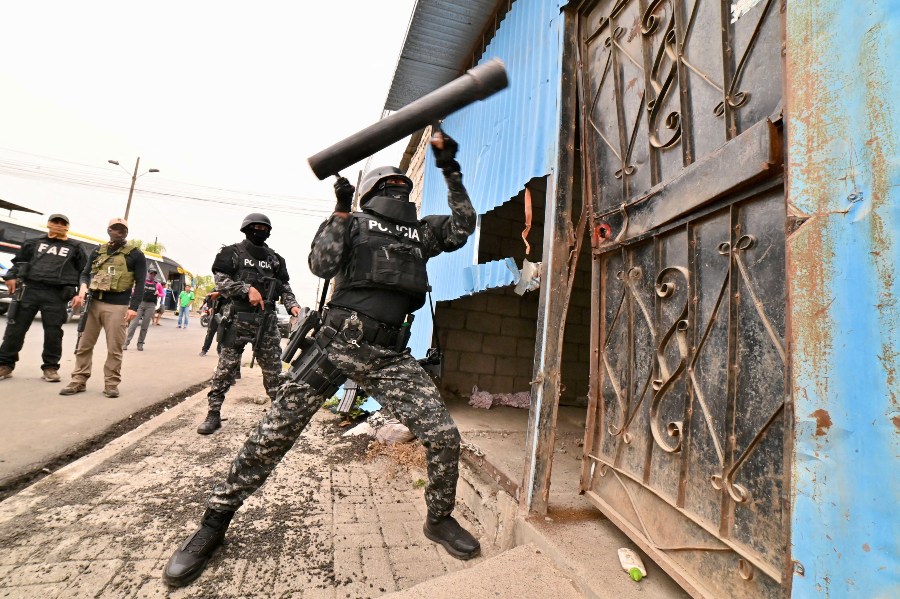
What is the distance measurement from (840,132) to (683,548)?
4.15 feet

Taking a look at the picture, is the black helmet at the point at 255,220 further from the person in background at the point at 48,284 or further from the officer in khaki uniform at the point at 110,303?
the person in background at the point at 48,284

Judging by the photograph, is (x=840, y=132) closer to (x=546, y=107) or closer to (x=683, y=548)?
(x=683, y=548)

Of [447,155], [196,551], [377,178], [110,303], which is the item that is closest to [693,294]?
[447,155]

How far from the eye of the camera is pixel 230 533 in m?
2.03

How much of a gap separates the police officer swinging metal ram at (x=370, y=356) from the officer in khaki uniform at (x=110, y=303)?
3385mm

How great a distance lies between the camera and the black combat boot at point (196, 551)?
1.62 m

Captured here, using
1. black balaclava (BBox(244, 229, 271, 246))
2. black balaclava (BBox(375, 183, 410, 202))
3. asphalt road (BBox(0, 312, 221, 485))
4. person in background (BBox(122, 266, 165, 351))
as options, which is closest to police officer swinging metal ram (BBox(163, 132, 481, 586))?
black balaclava (BBox(375, 183, 410, 202))

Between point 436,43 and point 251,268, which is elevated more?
point 436,43

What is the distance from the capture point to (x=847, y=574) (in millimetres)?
663

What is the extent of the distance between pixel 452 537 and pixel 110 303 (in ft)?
14.7

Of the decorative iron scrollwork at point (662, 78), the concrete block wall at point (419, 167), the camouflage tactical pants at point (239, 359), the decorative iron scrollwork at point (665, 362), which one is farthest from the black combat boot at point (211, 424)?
the decorative iron scrollwork at point (662, 78)

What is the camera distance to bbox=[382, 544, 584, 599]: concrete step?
1.33 m

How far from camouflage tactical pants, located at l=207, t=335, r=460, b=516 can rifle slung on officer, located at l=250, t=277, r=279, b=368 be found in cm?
197

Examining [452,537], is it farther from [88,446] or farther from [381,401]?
[88,446]
